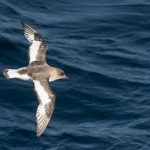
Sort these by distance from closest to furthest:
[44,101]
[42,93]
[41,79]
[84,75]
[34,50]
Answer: [44,101]
[42,93]
[41,79]
[34,50]
[84,75]

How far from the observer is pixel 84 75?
22453 mm

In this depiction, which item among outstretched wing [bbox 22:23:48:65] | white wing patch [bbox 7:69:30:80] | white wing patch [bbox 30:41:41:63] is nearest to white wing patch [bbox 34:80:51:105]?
white wing patch [bbox 7:69:30:80]

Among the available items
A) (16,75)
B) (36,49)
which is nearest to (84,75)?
(36,49)

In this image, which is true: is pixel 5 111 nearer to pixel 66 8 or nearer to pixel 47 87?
pixel 47 87

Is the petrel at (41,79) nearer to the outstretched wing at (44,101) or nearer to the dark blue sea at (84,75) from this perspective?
the outstretched wing at (44,101)

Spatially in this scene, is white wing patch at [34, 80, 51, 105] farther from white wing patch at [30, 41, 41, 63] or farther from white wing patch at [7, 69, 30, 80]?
white wing patch at [30, 41, 41, 63]

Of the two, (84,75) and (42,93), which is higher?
(84,75)

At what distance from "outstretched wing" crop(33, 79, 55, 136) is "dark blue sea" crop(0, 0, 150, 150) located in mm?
1674

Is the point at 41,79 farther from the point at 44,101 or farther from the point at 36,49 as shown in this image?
the point at 36,49

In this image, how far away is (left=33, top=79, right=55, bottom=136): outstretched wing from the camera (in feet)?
56.4

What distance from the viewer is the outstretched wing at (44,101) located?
17.2 metres

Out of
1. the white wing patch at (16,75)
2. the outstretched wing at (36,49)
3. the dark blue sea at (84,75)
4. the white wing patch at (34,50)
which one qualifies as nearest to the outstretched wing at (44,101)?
the white wing patch at (16,75)

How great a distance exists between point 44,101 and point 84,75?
4.92 m

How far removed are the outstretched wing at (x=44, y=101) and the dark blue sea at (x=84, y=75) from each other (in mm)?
1674
